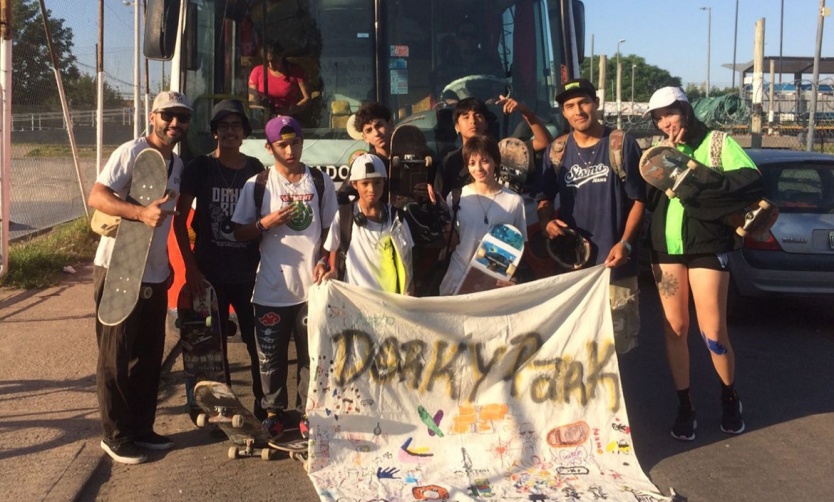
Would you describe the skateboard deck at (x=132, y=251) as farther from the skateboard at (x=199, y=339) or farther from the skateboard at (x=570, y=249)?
the skateboard at (x=570, y=249)

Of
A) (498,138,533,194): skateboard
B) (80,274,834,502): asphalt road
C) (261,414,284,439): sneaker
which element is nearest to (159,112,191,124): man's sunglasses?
(261,414,284,439): sneaker

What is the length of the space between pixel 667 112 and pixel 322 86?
266 cm

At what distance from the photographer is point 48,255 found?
10625mm

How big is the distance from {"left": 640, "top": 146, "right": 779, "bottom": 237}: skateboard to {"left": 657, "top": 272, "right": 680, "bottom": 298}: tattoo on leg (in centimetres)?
49

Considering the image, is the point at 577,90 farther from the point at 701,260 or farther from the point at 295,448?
the point at 295,448

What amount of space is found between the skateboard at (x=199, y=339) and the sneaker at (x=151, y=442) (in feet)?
0.74

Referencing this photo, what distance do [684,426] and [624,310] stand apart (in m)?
0.80

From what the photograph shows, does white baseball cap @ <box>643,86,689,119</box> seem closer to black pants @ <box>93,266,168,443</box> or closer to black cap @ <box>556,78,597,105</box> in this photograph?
black cap @ <box>556,78,597,105</box>

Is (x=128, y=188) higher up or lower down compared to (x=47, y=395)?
higher up

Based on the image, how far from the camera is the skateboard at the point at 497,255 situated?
4.82 metres

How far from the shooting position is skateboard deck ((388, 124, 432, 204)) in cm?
533

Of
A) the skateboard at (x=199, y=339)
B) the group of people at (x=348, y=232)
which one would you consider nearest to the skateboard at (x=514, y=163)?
the group of people at (x=348, y=232)

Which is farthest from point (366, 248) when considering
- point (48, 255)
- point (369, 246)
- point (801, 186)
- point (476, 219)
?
point (48, 255)

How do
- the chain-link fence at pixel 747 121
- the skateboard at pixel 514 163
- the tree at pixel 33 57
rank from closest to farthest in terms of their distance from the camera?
the skateboard at pixel 514 163, the tree at pixel 33 57, the chain-link fence at pixel 747 121
